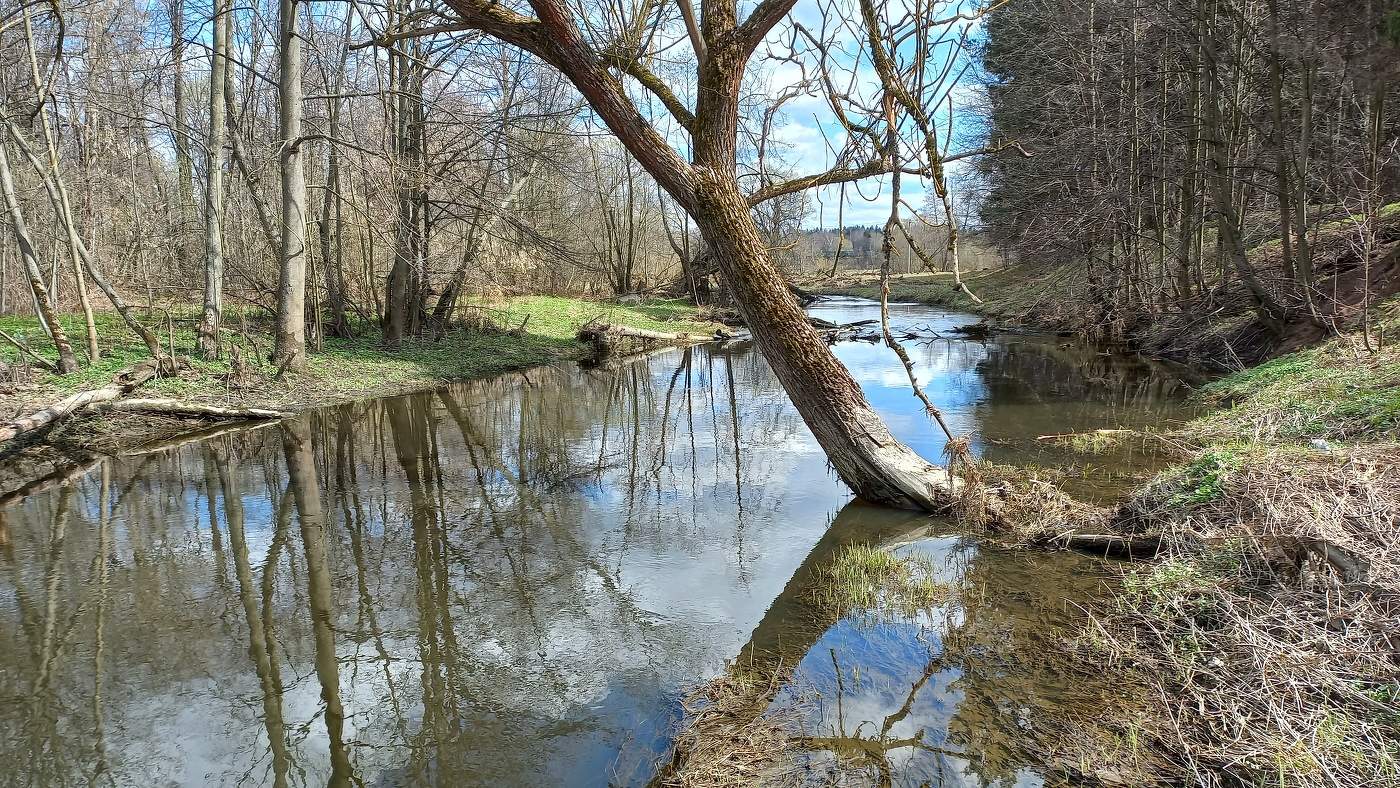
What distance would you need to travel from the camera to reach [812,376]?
6629 millimetres

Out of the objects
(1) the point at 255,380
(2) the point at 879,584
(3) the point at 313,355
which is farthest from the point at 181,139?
(2) the point at 879,584

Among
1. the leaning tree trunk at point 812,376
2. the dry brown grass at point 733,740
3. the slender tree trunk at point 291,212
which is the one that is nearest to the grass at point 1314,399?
the leaning tree trunk at point 812,376

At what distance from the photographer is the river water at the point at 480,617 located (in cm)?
350

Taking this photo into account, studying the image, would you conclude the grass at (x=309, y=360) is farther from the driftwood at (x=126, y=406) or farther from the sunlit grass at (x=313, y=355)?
the driftwood at (x=126, y=406)

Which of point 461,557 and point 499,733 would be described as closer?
point 499,733

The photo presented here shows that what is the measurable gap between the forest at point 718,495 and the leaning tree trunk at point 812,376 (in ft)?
0.10

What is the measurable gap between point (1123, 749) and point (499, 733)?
286 centimetres

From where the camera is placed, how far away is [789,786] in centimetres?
317

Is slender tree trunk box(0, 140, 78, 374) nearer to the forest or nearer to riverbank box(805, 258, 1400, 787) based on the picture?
the forest

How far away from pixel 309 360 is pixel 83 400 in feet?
14.3

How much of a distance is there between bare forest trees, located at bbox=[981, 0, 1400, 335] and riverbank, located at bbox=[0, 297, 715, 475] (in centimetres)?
1177

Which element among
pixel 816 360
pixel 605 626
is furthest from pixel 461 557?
pixel 816 360

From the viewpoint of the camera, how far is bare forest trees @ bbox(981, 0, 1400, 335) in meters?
9.46

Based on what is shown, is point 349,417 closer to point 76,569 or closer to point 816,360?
point 76,569
